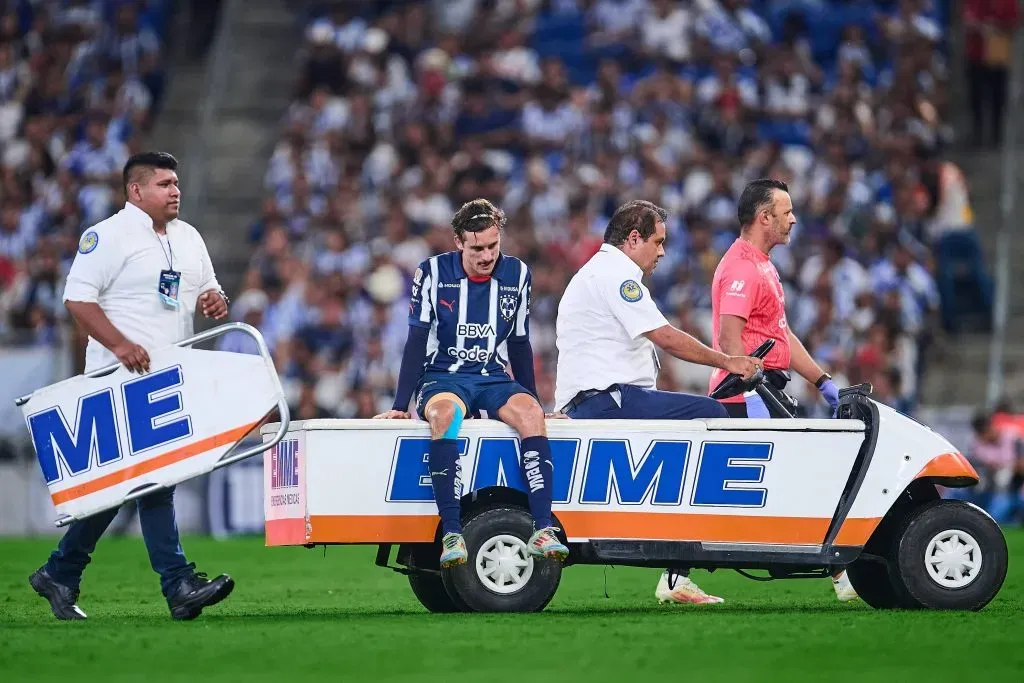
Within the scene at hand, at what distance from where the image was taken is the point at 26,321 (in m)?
19.9

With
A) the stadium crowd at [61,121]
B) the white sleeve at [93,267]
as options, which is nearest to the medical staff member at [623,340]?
the white sleeve at [93,267]

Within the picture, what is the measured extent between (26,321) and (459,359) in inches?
468

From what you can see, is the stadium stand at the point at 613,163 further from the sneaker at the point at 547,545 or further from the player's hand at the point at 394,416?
the sneaker at the point at 547,545

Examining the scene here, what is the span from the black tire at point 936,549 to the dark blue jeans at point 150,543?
3385 mm

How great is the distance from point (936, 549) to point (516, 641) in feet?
8.09

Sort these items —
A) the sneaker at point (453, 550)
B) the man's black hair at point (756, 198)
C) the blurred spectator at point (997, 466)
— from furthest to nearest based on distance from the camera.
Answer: the blurred spectator at point (997, 466)
the man's black hair at point (756, 198)
the sneaker at point (453, 550)

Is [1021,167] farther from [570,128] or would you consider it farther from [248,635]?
[248,635]

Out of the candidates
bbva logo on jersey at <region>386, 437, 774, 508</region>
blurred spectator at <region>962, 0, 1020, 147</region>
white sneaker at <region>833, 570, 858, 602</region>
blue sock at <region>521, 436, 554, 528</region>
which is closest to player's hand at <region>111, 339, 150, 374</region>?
bbva logo on jersey at <region>386, 437, 774, 508</region>

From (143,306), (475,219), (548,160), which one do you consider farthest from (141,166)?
(548,160)

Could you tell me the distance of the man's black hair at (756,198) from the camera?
32.1 ft

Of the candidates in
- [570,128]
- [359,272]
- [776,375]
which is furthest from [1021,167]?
[776,375]

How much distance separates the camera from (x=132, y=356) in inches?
340

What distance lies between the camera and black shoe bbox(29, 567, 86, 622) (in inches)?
349

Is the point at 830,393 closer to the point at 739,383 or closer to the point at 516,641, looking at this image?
the point at 739,383
